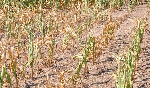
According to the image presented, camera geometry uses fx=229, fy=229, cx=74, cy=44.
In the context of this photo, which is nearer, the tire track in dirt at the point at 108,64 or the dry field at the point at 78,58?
the dry field at the point at 78,58

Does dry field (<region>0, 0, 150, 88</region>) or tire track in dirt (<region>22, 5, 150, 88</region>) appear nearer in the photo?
dry field (<region>0, 0, 150, 88</region>)

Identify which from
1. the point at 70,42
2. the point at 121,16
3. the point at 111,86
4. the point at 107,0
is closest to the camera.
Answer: the point at 111,86

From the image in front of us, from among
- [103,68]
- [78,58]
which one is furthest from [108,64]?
[78,58]

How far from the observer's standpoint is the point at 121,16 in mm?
4180

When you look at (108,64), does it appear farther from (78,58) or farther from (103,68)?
(78,58)

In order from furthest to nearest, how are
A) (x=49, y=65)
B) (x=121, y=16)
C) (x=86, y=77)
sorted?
1. (x=121, y=16)
2. (x=49, y=65)
3. (x=86, y=77)

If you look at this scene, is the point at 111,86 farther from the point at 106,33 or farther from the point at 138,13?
the point at 138,13

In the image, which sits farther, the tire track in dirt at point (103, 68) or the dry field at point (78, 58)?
the tire track in dirt at point (103, 68)

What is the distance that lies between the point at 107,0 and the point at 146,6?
0.90 meters

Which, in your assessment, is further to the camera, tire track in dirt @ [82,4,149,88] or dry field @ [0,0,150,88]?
tire track in dirt @ [82,4,149,88]

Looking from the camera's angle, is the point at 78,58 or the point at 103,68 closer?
the point at 78,58

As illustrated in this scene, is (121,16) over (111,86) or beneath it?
over

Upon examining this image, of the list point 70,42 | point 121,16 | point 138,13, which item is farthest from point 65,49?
point 138,13

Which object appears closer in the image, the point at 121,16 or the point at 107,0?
the point at 121,16
